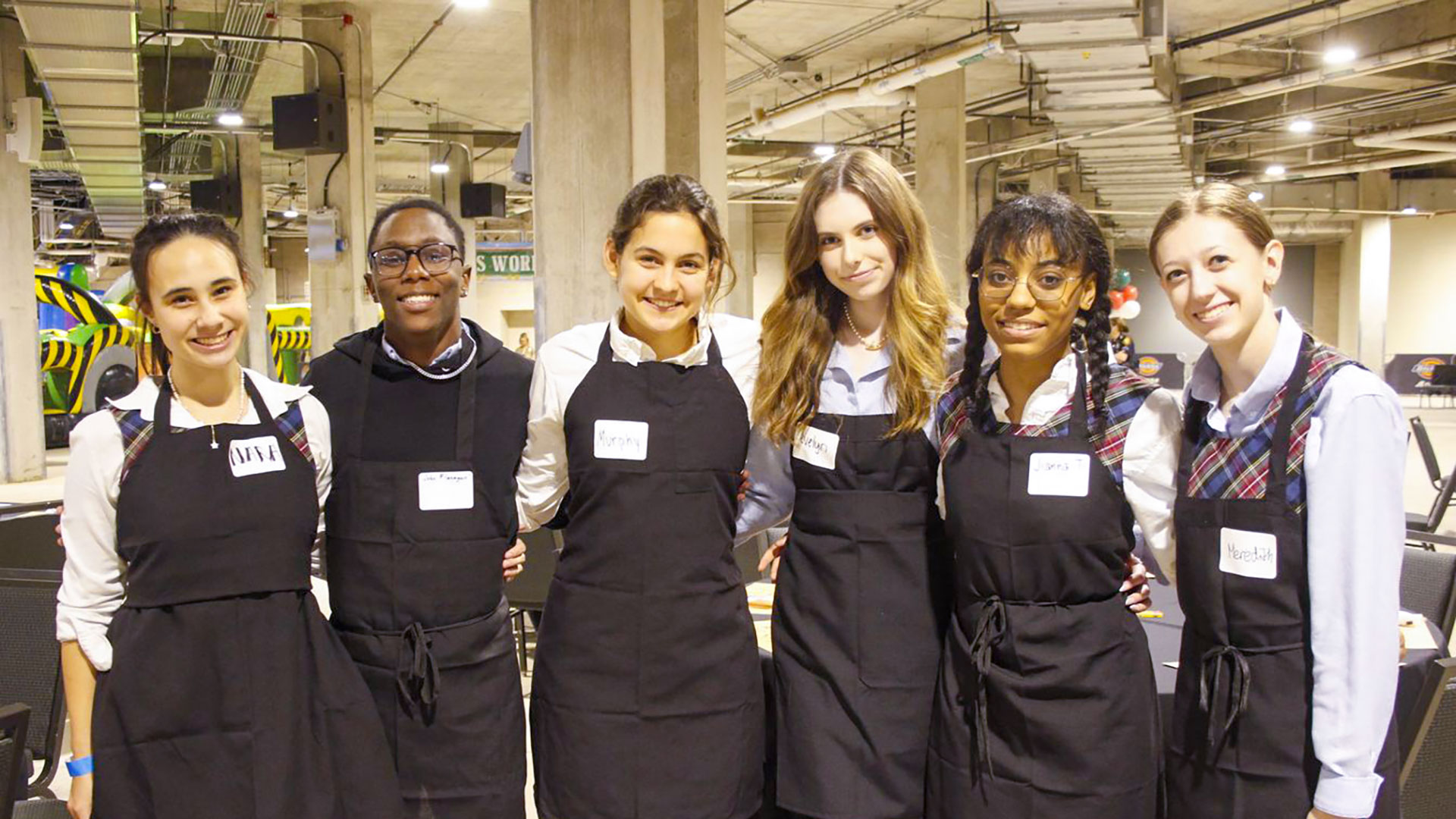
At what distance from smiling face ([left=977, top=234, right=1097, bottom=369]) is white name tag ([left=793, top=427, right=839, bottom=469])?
1.10 ft

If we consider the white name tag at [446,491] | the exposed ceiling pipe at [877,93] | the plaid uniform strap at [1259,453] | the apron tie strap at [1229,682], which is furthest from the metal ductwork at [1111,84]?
the white name tag at [446,491]

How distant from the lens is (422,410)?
6.47 feet

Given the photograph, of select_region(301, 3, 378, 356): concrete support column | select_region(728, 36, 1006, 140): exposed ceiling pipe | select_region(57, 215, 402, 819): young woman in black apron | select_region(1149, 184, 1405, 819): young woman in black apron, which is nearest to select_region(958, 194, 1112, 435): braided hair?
select_region(1149, 184, 1405, 819): young woman in black apron

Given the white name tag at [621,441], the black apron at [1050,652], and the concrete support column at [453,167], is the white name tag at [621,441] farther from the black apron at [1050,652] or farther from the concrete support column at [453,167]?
the concrete support column at [453,167]

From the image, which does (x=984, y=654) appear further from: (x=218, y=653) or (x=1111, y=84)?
(x=1111, y=84)

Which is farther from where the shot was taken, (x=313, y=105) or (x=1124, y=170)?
(x=1124, y=170)

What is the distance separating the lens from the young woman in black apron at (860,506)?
1875mm

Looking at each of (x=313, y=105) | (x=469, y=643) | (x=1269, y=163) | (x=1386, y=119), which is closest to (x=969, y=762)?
(x=469, y=643)

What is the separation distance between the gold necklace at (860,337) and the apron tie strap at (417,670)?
930 mm

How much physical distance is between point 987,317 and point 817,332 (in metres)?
0.33

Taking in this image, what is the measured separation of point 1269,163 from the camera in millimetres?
19578

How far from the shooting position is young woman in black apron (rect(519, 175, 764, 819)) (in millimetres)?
1876

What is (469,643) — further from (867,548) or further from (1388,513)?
(1388,513)

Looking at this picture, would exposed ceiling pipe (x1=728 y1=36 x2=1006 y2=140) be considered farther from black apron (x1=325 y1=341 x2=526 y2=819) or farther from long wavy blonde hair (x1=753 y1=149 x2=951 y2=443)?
black apron (x1=325 y1=341 x2=526 y2=819)
